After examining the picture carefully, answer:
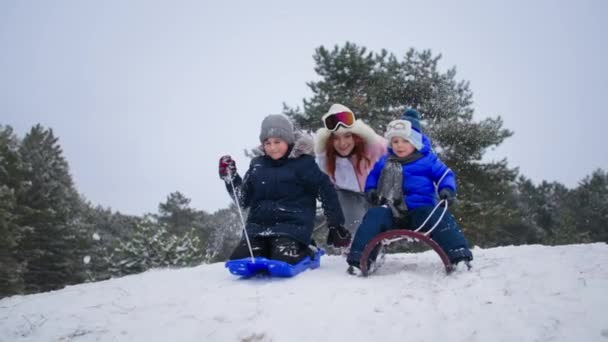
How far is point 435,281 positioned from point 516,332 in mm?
1114

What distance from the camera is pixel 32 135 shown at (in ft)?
83.4

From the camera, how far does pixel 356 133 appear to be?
5.05 metres

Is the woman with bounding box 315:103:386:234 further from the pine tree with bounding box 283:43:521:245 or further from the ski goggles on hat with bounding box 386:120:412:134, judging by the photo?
the pine tree with bounding box 283:43:521:245

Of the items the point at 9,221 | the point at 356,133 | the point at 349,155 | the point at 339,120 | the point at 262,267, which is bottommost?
the point at 9,221

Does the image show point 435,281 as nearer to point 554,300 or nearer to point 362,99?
point 554,300

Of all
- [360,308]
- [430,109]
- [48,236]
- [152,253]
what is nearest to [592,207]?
[430,109]

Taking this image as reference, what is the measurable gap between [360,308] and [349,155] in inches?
109

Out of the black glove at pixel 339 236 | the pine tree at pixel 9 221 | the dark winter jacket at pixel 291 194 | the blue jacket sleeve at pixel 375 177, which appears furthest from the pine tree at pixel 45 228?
the blue jacket sleeve at pixel 375 177

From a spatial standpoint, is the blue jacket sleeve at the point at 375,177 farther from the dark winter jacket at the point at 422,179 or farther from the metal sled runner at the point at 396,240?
the metal sled runner at the point at 396,240

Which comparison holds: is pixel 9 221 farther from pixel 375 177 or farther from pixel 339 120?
pixel 375 177

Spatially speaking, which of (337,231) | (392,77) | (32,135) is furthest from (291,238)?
(32,135)

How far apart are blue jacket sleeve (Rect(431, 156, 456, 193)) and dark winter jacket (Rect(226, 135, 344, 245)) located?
1.08 metres

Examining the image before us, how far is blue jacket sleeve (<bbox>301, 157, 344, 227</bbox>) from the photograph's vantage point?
440 cm

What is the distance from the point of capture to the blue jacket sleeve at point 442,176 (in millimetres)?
3887
